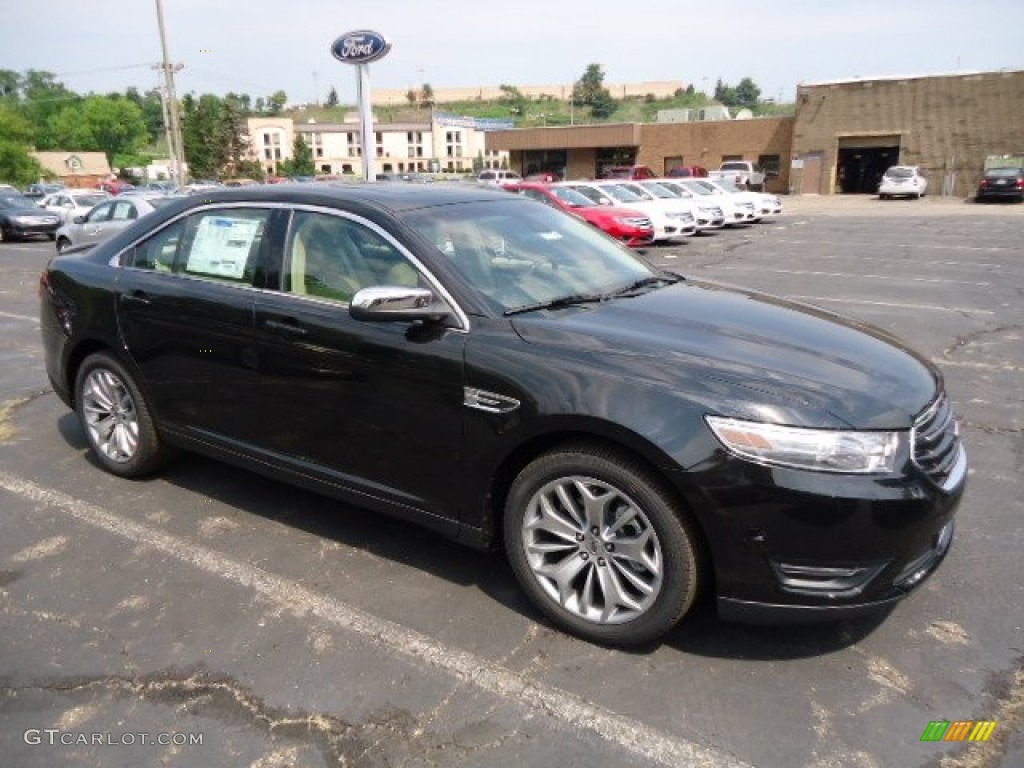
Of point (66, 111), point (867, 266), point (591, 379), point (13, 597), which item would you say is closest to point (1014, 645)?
point (591, 379)

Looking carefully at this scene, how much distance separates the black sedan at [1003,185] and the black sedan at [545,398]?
120ft

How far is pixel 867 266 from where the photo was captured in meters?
14.5

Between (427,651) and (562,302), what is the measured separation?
1.53m

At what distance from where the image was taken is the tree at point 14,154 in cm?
7544

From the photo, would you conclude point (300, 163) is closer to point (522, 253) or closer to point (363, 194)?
point (363, 194)

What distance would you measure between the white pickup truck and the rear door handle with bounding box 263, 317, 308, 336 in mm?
36311

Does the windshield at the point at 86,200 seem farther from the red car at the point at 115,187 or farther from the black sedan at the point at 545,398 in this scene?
the black sedan at the point at 545,398

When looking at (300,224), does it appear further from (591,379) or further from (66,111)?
(66,111)

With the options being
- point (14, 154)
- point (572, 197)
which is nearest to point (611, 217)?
point (572, 197)

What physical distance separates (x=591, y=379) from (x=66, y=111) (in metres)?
150

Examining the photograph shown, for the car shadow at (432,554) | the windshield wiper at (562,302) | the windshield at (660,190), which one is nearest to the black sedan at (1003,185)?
the windshield at (660,190)

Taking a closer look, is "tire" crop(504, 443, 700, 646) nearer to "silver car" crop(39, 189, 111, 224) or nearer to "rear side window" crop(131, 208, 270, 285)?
"rear side window" crop(131, 208, 270, 285)

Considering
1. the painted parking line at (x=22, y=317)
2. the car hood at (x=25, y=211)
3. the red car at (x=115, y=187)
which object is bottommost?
the painted parking line at (x=22, y=317)

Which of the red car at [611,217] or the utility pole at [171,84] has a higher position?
the utility pole at [171,84]
